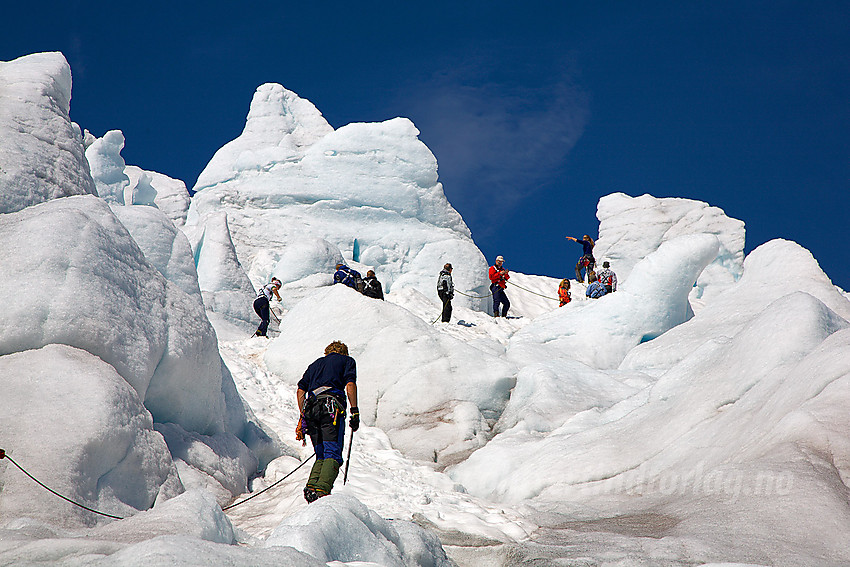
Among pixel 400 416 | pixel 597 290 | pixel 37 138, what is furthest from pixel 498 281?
→ pixel 37 138

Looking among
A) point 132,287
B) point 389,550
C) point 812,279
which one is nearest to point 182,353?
point 132,287

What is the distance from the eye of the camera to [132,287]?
8.59 metres

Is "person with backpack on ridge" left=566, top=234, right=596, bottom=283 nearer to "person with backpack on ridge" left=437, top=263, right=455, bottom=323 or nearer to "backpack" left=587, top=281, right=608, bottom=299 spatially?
"backpack" left=587, top=281, right=608, bottom=299

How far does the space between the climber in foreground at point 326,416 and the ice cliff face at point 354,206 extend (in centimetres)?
2317

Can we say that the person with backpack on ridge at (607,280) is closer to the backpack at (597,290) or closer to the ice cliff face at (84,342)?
the backpack at (597,290)

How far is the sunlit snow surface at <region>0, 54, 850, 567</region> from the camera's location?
498 cm

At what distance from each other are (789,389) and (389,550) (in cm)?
455

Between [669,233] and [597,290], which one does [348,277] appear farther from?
[669,233]

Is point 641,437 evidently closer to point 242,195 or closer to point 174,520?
point 174,520

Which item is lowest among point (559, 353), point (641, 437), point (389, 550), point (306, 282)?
point (389, 550)

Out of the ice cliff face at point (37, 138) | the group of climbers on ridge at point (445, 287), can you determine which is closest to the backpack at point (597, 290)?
the group of climbers on ridge at point (445, 287)

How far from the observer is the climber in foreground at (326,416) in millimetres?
6953

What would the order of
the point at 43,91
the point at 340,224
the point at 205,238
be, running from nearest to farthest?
the point at 43,91, the point at 205,238, the point at 340,224

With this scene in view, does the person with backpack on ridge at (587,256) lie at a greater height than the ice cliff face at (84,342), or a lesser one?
greater
